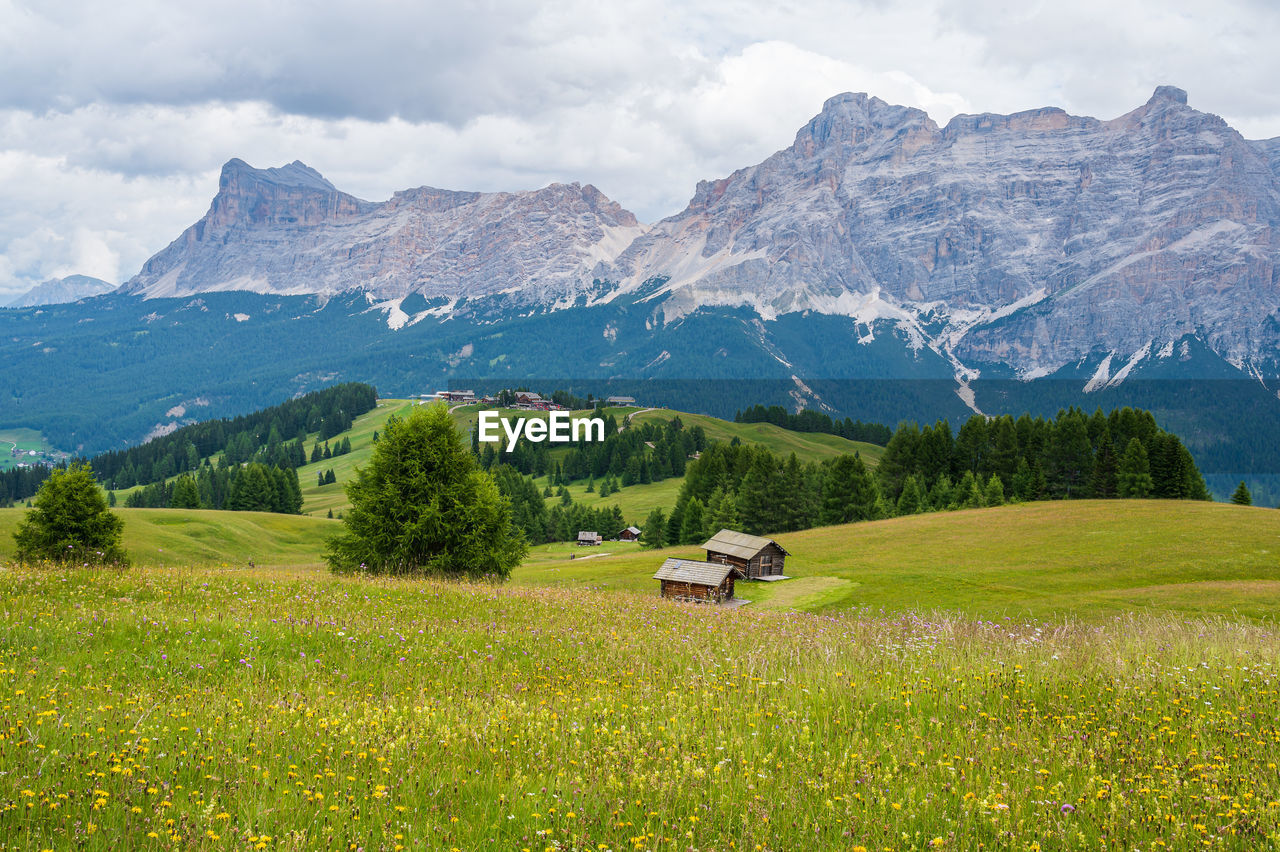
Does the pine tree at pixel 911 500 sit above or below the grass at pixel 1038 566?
above

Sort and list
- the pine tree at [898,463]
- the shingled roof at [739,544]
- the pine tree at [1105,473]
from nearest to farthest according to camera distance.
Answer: the shingled roof at [739,544], the pine tree at [1105,473], the pine tree at [898,463]

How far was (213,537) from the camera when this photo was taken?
3125 inches

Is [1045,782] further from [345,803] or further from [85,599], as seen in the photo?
[85,599]

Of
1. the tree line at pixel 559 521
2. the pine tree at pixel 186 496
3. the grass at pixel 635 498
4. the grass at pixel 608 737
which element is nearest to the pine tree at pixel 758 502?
the tree line at pixel 559 521

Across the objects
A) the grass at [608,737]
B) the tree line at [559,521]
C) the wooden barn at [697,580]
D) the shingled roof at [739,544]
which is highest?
the grass at [608,737]

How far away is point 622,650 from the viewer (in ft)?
38.9

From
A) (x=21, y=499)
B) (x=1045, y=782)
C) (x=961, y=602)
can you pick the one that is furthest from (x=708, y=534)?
(x=21, y=499)

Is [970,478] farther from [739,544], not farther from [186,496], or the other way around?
[186,496]

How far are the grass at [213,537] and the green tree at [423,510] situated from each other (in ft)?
102

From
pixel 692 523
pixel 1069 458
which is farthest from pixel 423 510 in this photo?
pixel 1069 458

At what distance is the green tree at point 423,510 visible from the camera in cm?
3388

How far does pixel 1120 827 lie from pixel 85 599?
15634mm

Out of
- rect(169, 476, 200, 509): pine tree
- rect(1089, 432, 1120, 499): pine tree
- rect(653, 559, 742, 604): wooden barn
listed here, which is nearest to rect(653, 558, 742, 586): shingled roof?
rect(653, 559, 742, 604): wooden barn

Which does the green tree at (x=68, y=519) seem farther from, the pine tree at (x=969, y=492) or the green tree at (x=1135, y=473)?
the green tree at (x=1135, y=473)
